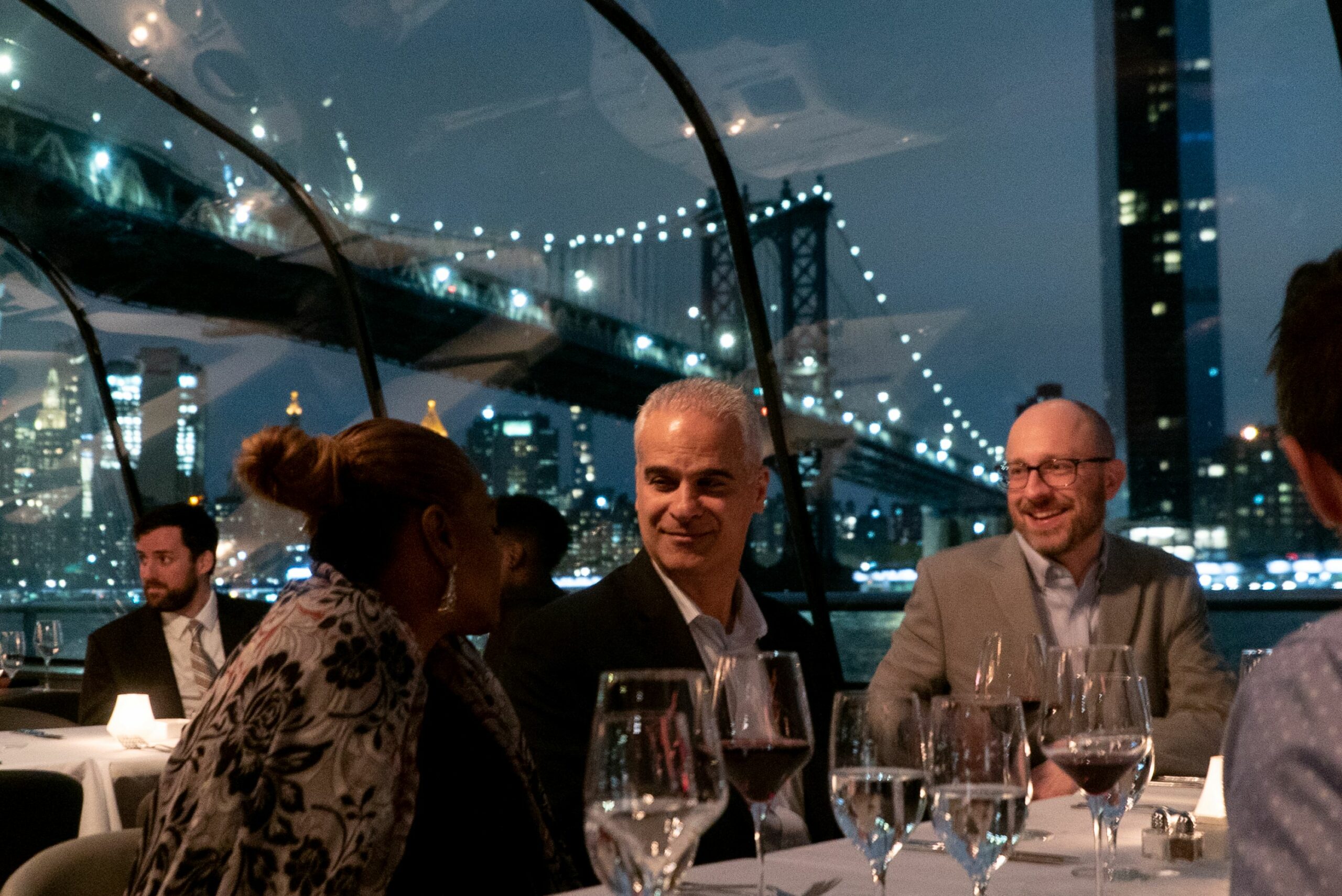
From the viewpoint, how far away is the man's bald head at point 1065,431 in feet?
9.17

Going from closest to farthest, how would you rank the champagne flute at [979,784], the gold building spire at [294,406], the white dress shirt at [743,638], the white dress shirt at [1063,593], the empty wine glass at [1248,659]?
the champagne flute at [979,784] → the empty wine glass at [1248,659] → the white dress shirt at [743,638] → the white dress shirt at [1063,593] → the gold building spire at [294,406]

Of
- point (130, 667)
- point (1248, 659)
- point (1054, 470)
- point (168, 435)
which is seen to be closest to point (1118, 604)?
point (1054, 470)

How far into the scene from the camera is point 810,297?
11.5m

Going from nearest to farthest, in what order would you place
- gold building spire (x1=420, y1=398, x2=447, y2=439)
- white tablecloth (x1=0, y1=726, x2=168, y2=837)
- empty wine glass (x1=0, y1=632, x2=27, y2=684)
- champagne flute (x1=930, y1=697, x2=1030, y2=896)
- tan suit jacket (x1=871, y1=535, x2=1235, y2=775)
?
champagne flute (x1=930, y1=697, x2=1030, y2=896)
tan suit jacket (x1=871, y1=535, x2=1235, y2=775)
white tablecloth (x1=0, y1=726, x2=168, y2=837)
empty wine glass (x1=0, y1=632, x2=27, y2=684)
gold building spire (x1=420, y1=398, x2=447, y2=439)

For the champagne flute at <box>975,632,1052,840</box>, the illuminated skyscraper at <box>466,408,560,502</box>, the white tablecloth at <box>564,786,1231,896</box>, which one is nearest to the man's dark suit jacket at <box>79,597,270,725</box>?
the white tablecloth at <box>564,786,1231,896</box>

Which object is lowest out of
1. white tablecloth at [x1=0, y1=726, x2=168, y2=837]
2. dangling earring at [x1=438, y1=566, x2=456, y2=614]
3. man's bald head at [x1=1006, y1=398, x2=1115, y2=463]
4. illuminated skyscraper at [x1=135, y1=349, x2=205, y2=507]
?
white tablecloth at [x1=0, y1=726, x2=168, y2=837]

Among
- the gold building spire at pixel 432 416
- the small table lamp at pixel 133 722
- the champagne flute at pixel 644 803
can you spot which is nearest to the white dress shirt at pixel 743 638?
the champagne flute at pixel 644 803

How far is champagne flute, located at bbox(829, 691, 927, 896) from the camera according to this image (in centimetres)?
103

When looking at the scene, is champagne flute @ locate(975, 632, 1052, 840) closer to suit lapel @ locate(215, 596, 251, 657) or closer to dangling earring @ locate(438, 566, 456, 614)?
dangling earring @ locate(438, 566, 456, 614)

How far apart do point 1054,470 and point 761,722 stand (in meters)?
1.81

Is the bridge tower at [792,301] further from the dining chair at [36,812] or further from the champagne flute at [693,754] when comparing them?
the champagne flute at [693,754]

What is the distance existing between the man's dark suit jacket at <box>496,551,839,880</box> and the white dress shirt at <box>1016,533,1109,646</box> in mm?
778

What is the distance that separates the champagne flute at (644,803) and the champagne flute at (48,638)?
4618mm

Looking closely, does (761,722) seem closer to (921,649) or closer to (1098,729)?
(1098,729)
